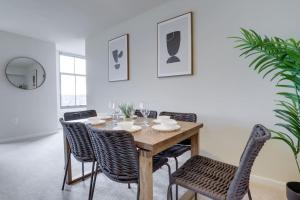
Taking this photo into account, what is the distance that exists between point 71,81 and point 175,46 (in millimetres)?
4379

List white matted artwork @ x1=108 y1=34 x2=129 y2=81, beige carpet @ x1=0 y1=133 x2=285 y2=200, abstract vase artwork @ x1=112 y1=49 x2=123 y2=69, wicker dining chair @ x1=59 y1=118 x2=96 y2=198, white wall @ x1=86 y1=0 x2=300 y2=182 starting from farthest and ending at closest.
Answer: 1. abstract vase artwork @ x1=112 y1=49 x2=123 y2=69
2. white matted artwork @ x1=108 y1=34 x2=129 y2=81
3. white wall @ x1=86 y1=0 x2=300 y2=182
4. beige carpet @ x1=0 y1=133 x2=285 y2=200
5. wicker dining chair @ x1=59 y1=118 x2=96 y2=198

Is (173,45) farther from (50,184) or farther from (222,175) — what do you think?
(50,184)

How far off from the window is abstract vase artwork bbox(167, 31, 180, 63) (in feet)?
13.8

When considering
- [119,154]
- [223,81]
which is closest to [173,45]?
[223,81]

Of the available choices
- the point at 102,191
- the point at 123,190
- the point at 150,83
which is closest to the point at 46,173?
the point at 102,191

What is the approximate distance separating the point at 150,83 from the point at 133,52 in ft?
2.46

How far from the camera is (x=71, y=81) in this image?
229 inches

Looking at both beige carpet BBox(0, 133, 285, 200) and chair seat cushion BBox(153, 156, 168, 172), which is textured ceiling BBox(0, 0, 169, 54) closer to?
chair seat cushion BBox(153, 156, 168, 172)

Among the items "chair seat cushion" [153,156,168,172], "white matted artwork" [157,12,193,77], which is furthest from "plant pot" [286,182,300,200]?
"white matted artwork" [157,12,193,77]

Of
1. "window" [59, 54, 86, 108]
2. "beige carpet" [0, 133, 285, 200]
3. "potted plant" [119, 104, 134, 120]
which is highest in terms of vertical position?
"window" [59, 54, 86, 108]

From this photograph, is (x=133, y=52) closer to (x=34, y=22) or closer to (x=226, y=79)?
(x=226, y=79)

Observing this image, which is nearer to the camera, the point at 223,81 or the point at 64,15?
the point at 223,81

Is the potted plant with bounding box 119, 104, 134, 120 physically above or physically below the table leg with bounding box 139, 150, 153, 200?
above

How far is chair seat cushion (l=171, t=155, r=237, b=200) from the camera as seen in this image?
113 centimetres
